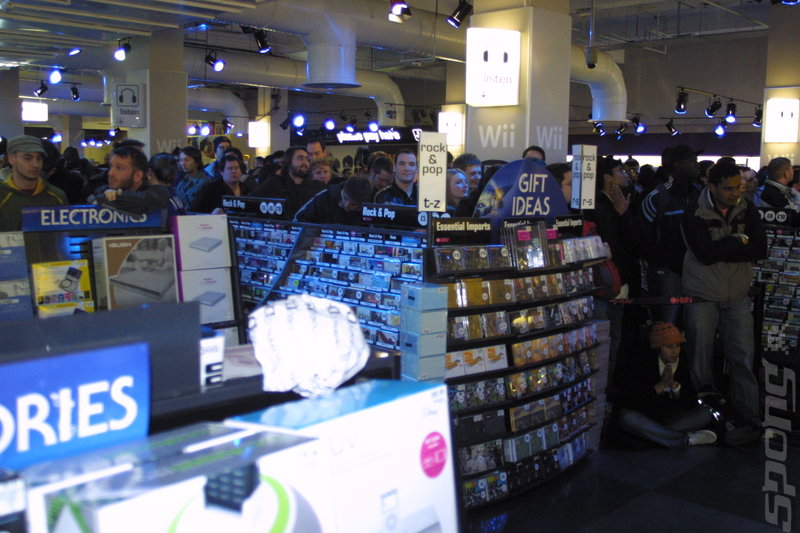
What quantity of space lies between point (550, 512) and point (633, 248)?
232 cm

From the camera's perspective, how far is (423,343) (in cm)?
334

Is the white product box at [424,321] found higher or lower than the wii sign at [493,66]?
lower

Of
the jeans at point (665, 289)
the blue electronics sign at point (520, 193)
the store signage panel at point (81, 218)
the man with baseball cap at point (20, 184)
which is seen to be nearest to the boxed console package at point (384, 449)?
the store signage panel at point (81, 218)

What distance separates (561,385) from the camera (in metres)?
4.21

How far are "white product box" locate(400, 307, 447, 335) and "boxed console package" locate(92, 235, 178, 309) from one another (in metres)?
0.99

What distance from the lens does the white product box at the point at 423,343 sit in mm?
3336

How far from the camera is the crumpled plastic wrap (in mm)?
1371

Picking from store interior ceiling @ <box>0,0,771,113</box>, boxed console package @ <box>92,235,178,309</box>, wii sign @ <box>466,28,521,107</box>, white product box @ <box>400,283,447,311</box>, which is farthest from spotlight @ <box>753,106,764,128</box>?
boxed console package @ <box>92,235,178,309</box>

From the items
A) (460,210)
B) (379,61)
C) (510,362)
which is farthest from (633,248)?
(379,61)

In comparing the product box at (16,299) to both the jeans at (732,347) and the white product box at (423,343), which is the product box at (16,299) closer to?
the white product box at (423,343)

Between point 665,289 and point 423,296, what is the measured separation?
9.47 ft

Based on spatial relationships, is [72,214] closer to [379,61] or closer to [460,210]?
→ [460,210]

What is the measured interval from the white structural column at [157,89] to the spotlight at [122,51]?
0.14 metres

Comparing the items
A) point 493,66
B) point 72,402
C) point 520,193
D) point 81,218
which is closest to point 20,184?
point 81,218
